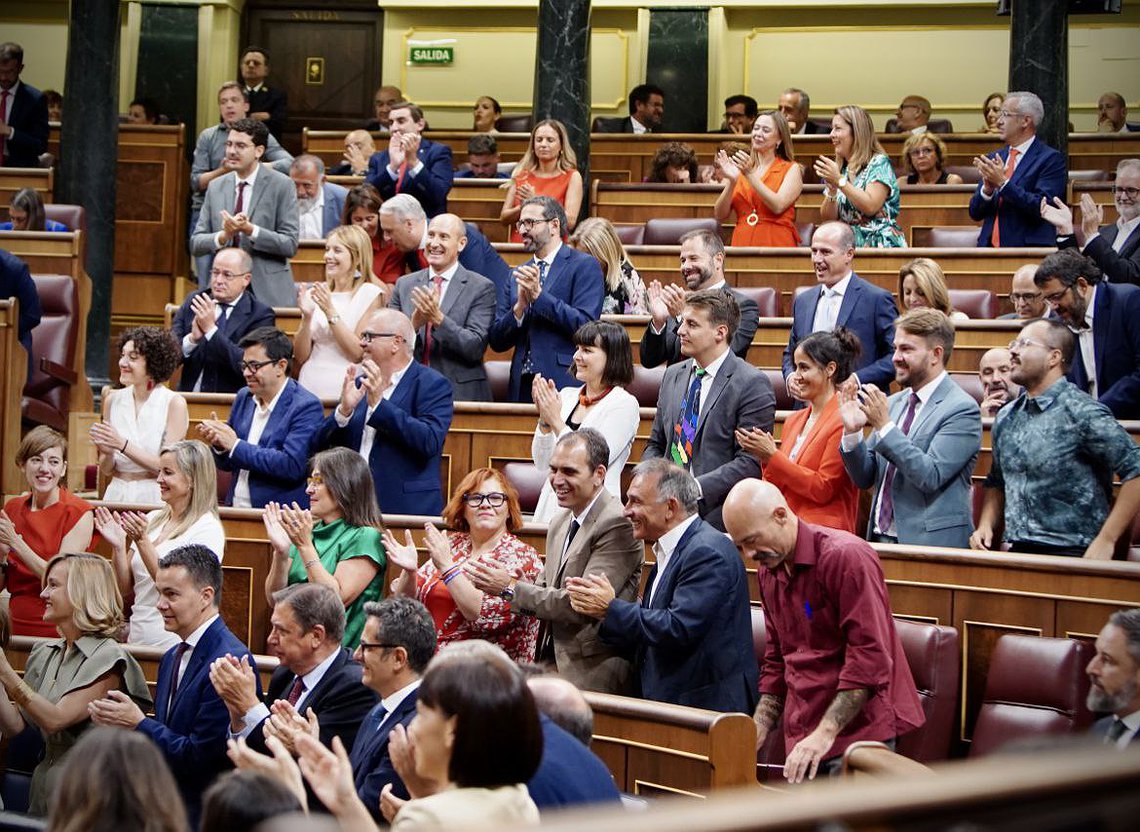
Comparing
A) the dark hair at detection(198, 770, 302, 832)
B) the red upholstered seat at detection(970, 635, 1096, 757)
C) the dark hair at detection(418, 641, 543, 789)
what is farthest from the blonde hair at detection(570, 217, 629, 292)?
the dark hair at detection(198, 770, 302, 832)

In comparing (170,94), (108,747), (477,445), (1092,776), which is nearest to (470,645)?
(108,747)

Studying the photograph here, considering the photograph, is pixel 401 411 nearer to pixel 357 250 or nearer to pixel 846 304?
pixel 357 250

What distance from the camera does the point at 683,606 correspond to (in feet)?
9.93

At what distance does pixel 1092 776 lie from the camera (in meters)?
0.89

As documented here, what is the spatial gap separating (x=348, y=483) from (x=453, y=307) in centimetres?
121

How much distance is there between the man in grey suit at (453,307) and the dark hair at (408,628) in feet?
6.22

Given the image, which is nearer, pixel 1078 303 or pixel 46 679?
pixel 46 679

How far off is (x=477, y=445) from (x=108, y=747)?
9.00 feet

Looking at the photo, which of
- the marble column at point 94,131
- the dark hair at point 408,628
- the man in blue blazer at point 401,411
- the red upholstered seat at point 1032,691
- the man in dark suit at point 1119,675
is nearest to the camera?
the man in dark suit at point 1119,675

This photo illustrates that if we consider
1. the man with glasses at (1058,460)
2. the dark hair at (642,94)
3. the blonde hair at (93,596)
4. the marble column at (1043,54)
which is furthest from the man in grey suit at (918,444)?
the dark hair at (642,94)

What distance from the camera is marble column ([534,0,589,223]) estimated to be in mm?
7086

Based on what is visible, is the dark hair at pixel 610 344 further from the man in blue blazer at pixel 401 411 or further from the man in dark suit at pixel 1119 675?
the man in dark suit at pixel 1119 675

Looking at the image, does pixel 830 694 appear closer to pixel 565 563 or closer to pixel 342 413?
pixel 565 563

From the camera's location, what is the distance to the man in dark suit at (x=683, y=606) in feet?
9.96
